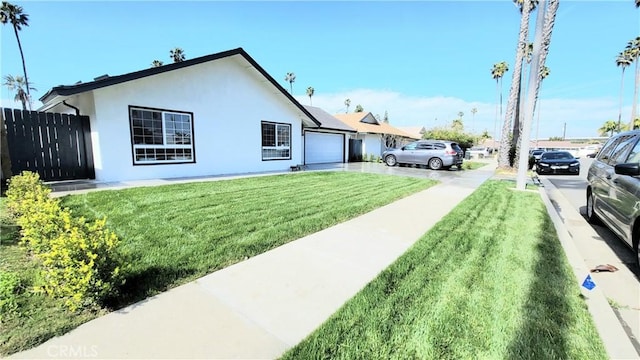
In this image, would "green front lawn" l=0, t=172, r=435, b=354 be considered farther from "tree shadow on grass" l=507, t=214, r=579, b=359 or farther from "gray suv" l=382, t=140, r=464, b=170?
"gray suv" l=382, t=140, r=464, b=170

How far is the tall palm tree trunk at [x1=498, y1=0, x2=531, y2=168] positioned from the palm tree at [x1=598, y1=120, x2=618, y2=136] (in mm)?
78875

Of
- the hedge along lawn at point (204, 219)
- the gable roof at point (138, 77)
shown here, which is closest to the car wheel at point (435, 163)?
the hedge along lawn at point (204, 219)

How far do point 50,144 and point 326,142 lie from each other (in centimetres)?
1547

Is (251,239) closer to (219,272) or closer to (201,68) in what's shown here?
(219,272)

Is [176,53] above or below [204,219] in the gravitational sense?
above

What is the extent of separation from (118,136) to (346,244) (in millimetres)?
8831

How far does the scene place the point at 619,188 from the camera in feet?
14.8

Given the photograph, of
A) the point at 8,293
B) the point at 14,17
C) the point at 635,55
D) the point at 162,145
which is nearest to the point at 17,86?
the point at 14,17

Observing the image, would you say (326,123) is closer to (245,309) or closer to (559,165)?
(559,165)

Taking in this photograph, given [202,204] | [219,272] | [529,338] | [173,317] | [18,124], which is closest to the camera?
[529,338]

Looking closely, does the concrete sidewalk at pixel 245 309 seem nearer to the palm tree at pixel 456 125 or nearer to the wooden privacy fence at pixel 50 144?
the wooden privacy fence at pixel 50 144

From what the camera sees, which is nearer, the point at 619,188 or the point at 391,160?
the point at 619,188

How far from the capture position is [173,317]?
2494mm

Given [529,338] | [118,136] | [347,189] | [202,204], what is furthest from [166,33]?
[529,338]
